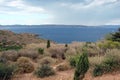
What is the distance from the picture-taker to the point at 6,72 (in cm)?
1662

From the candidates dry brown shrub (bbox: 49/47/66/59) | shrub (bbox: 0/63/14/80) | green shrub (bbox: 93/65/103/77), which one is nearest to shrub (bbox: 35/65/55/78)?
shrub (bbox: 0/63/14/80)

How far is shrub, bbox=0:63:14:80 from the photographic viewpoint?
16.6 m

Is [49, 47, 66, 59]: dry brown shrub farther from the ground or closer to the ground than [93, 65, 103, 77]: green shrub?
closer to the ground

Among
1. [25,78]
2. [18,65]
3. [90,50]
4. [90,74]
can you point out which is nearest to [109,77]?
[90,74]

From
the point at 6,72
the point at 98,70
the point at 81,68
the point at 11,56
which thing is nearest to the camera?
the point at 81,68

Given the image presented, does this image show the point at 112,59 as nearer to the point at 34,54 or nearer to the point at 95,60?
the point at 95,60

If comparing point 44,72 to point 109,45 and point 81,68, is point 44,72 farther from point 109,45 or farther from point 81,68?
point 109,45

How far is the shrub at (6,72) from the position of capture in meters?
16.6

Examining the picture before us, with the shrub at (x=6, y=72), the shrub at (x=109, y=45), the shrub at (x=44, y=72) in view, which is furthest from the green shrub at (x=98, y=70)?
the shrub at (x=109, y=45)

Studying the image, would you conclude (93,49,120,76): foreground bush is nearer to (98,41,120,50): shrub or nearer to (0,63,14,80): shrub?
(0,63,14,80): shrub

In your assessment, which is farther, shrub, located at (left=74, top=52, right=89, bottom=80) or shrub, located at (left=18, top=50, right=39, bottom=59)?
shrub, located at (left=18, top=50, right=39, bottom=59)

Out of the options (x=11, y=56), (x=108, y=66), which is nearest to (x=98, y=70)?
(x=108, y=66)

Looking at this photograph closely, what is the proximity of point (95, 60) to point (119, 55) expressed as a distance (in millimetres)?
1341

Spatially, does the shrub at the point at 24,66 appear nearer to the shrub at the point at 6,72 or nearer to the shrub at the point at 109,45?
the shrub at the point at 6,72
